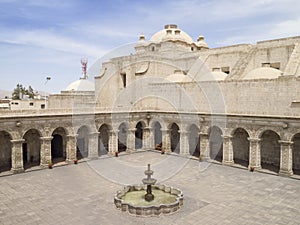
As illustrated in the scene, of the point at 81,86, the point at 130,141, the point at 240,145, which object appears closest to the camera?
the point at 240,145

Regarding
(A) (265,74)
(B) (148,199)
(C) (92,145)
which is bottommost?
(B) (148,199)

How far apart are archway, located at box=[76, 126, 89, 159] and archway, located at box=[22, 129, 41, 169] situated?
3.47 meters

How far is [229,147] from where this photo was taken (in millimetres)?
20984

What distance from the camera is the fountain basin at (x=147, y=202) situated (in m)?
12.0

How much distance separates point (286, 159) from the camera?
18.0 metres

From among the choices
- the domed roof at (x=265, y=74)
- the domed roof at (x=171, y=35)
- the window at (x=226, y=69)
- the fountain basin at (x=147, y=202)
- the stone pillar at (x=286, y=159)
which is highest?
the domed roof at (x=171, y=35)

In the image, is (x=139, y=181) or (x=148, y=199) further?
(x=139, y=181)

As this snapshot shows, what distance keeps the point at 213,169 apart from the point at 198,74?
12.3 meters

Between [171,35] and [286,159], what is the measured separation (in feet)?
72.5

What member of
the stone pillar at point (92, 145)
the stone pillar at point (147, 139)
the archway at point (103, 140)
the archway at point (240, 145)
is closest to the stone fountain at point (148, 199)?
the stone pillar at point (92, 145)

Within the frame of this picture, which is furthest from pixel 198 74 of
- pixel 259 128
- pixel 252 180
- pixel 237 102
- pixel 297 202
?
pixel 297 202

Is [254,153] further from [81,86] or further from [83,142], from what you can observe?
[81,86]

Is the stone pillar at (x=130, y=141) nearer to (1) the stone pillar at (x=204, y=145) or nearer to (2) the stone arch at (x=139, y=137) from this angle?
(2) the stone arch at (x=139, y=137)

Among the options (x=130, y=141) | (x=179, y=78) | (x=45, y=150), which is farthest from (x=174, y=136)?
(x=45, y=150)
